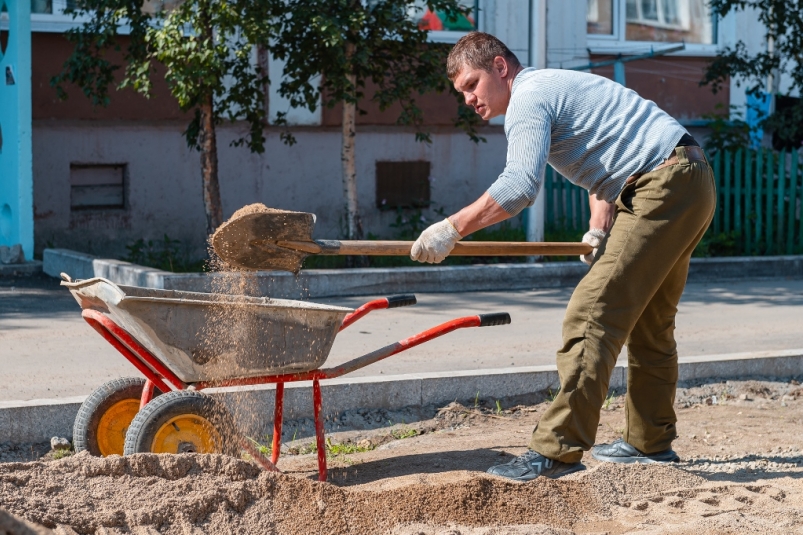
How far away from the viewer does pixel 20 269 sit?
9.66m

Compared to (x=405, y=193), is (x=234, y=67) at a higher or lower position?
higher

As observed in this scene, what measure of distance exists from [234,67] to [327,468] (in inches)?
254

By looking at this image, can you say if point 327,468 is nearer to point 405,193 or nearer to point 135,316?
point 135,316

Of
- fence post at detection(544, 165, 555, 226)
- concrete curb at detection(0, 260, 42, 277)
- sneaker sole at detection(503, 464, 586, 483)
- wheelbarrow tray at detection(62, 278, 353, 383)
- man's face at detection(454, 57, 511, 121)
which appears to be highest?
man's face at detection(454, 57, 511, 121)

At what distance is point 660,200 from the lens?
389cm

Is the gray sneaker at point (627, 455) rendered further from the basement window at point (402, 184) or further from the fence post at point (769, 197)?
the basement window at point (402, 184)

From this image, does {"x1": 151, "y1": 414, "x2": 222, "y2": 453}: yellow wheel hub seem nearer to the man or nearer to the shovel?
the shovel

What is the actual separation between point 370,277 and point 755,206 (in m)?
5.30

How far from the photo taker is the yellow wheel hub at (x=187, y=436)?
3.74 metres

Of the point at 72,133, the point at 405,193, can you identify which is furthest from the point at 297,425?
the point at 405,193

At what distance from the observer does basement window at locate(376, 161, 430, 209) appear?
41.6 ft

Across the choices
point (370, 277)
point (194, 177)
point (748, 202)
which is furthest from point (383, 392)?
point (748, 202)

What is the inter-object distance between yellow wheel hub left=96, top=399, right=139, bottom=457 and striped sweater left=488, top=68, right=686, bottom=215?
5.56 ft

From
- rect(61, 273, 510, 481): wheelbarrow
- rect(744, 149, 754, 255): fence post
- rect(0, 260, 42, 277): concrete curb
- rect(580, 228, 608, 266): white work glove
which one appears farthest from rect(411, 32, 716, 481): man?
rect(744, 149, 754, 255): fence post
